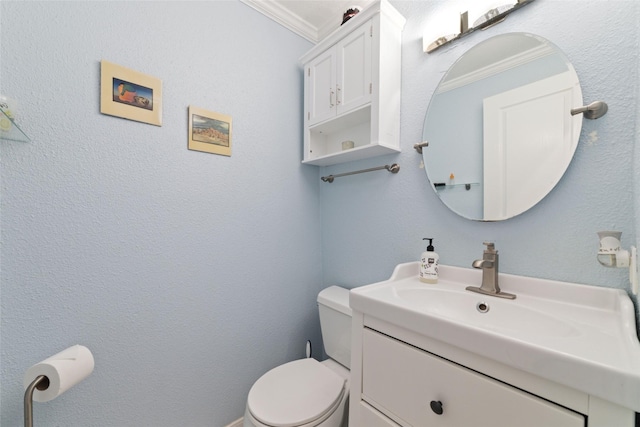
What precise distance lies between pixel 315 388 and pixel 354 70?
151 cm

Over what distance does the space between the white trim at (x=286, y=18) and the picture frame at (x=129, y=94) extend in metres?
0.75

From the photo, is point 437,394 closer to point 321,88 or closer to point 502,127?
point 502,127

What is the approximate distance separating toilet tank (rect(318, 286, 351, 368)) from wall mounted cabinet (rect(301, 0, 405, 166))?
Result: 0.79 m

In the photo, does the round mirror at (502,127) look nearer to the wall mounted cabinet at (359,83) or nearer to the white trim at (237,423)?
the wall mounted cabinet at (359,83)

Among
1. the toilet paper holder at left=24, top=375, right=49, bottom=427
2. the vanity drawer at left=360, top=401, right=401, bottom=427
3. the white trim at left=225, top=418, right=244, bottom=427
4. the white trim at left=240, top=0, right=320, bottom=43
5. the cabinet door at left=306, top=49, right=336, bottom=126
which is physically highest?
the white trim at left=240, top=0, right=320, bottom=43

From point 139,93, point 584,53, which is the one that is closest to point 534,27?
point 584,53

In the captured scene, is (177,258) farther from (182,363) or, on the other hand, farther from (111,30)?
(111,30)

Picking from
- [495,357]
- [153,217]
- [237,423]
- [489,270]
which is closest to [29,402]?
[153,217]

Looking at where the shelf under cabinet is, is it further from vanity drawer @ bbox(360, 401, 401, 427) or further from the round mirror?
vanity drawer @ bbox(360, 401, 401, 427)

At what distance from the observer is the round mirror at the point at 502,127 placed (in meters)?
0.83

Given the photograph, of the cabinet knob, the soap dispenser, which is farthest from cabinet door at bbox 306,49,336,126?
the cabinet knob

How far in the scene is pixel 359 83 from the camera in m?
1.24

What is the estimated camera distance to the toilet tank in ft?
4.17

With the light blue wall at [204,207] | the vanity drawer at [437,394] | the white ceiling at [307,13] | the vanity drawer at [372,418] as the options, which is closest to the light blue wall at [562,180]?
the light blue wall at [204,207]
